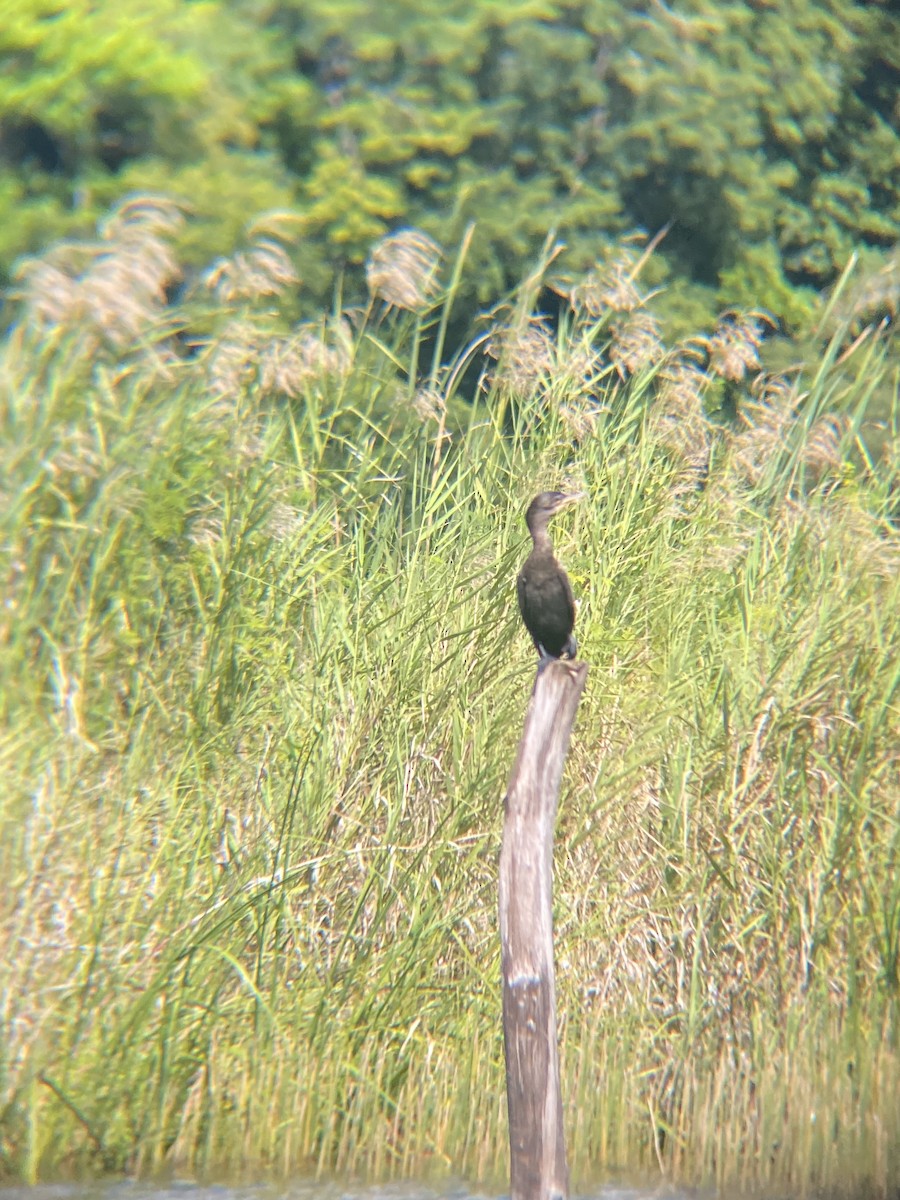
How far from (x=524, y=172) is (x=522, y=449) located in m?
7.41

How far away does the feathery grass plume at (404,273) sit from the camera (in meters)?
5.09

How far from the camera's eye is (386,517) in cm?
464

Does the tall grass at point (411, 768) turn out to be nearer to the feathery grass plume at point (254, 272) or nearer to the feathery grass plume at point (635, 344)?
the feathery grass plume at point (635, 344)

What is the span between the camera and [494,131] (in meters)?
11.1

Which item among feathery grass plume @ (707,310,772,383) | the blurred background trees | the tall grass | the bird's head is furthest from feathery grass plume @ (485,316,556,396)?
the blurred background trees

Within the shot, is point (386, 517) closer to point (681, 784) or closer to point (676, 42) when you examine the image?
point (681, 784)

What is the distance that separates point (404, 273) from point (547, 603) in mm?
1817

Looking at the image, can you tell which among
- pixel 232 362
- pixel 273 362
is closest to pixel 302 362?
pixel 273 362

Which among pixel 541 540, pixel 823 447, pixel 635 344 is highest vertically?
pixel 635 344

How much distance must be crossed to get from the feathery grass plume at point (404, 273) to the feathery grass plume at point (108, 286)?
30.8 inches

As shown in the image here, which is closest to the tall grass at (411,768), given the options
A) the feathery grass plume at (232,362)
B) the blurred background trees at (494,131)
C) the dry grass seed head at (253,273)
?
the feathery grass plume at (232,362)

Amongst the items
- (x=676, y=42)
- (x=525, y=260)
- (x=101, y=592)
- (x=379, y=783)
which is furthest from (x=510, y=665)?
(x=676, y=42)

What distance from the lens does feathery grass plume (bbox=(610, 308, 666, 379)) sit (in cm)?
509

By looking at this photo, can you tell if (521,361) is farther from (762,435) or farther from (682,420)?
(762,435)
